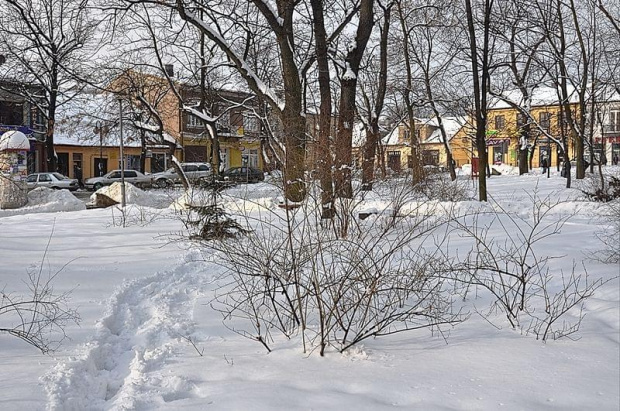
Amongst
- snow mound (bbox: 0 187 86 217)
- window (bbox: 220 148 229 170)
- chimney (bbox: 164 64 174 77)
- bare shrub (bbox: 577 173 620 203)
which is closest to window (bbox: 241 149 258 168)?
window (bbox: 220 148 229 170)

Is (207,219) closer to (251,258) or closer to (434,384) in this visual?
(251,258)


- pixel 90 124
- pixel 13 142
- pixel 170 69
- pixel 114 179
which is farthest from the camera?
pixel 114 179

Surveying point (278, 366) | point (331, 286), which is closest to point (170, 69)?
point (331, 286)

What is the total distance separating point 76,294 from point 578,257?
19.5 feet

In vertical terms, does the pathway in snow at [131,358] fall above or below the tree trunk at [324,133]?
below

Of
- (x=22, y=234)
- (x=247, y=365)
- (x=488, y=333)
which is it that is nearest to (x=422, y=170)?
(x=22, y=234)

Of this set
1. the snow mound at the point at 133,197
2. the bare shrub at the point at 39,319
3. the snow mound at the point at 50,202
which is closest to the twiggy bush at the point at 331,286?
the bare shrub at the point at 39,319

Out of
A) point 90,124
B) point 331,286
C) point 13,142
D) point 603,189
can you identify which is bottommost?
point 331,286

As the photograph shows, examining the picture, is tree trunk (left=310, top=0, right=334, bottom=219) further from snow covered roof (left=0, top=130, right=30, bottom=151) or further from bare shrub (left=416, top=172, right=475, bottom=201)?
snow covered roof (left=0, top=130, right=30, bottom=151)

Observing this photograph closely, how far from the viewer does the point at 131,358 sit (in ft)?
14.0

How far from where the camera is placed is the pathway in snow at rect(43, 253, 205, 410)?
11.4 feet

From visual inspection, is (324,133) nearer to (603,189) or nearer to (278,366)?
(278,366)

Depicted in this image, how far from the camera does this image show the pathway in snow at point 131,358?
3.46 metres

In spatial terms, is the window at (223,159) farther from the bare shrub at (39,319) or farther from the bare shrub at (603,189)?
the bare shrub at (39,319)
